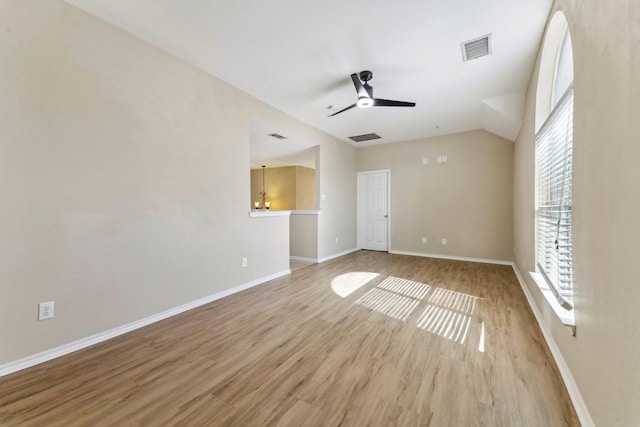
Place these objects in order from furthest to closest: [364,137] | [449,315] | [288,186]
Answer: [288,186]
[364,137]
[449,315]

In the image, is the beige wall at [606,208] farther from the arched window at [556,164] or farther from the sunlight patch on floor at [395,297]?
the sunlight patch on floor at [395,297]

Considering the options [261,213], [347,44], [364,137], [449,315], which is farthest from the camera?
[364,137]

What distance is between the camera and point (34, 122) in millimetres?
1875

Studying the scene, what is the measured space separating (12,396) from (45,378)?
0.57 ft

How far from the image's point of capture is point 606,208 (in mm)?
1149

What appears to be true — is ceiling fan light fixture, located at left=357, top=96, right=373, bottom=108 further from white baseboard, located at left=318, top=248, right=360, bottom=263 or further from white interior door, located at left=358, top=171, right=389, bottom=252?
white interior door, located at left=358, top=171, right=389, bottom=252

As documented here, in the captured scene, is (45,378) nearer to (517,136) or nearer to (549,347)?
(549,347)

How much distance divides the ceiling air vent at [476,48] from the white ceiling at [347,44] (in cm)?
5

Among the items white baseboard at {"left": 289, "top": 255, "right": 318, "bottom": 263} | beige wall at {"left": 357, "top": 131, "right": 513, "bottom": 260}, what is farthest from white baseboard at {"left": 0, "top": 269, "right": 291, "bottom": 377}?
beige wall at {"left": 357, "top": 131, "right": 513, "bottom": 260}

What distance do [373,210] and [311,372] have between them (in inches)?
199

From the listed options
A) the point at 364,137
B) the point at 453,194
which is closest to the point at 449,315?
the point at 453,194

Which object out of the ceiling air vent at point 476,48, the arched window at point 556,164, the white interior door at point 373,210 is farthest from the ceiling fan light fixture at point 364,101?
the white interior door at point 373,210

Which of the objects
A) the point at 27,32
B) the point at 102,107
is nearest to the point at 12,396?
the point at 102,107

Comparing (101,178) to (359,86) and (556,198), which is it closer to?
(359,86)
